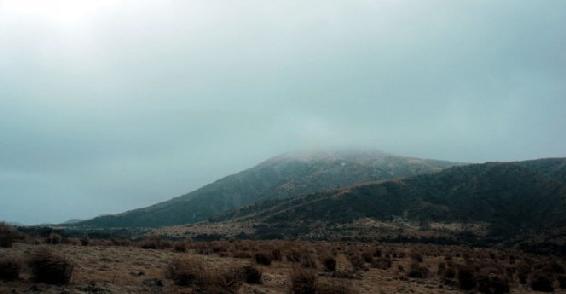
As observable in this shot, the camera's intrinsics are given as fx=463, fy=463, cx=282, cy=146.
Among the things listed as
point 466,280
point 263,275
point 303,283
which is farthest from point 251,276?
point 466,280

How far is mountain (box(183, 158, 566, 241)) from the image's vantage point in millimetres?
94125

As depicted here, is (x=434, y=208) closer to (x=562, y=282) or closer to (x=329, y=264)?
(x=562, y=282)

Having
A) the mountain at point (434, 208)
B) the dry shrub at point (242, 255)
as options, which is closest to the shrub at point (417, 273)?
the dry shrub at point (242, 255)

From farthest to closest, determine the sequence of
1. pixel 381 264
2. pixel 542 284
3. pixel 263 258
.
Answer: pixel 381 264 < pixel 263 258 < pixel 542 284

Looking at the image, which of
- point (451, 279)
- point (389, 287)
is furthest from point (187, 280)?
point (451, 279)

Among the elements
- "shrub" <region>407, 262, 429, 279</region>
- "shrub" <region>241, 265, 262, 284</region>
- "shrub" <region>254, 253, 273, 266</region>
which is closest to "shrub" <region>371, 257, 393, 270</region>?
"shrub" <region>407, 262, 429, 279</region>

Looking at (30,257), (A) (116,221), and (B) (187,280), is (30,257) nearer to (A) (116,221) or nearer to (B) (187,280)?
(B) (187,280)

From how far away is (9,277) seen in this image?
1535 centimetres

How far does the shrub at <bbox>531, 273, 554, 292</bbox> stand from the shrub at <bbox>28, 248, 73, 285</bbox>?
23321mm

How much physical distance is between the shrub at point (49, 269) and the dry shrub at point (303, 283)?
26.4 ft

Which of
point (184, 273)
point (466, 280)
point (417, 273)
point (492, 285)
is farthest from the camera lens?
point (417, 273)

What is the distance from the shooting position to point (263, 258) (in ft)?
92.9

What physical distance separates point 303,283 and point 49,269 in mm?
8937

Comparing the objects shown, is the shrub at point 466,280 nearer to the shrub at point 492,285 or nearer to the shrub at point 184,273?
the shrub at point 492,285
